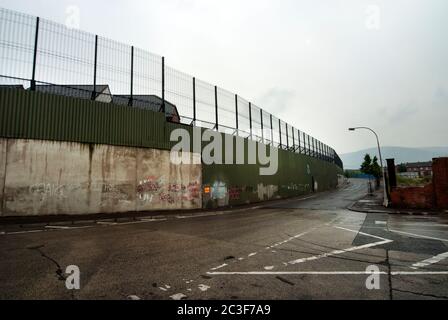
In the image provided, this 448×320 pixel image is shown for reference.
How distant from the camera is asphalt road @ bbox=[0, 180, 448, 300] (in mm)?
3807

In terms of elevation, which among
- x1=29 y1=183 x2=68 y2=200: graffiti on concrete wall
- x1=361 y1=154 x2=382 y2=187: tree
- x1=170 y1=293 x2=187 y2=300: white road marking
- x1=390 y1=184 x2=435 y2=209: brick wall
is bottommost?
x1=170 y1=293 x2=187 y2=300: white road marking

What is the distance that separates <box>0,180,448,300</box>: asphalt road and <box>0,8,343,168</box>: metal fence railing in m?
8.89

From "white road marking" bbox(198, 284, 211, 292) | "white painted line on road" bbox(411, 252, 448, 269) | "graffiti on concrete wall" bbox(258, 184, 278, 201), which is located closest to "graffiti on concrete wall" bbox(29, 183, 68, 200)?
"white road marking" bbox(198, 284, 211, 292)

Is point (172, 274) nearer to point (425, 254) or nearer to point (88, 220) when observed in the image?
point (425, 254)

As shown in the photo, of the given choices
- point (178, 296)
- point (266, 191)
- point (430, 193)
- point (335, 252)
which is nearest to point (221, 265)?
point (178, 296)

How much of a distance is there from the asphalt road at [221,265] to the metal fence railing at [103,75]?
8885mm

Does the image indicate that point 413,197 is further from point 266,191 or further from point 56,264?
point 56,264

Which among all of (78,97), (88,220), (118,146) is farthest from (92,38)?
(88,220)

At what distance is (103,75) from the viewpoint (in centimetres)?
1533

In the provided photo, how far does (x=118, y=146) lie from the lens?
50.4 feet

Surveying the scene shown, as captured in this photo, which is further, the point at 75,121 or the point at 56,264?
the point at 75,121

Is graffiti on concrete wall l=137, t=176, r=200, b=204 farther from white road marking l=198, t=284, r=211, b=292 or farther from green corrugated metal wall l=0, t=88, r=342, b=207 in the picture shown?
white road marking l=198, t=284, r=211, b=292

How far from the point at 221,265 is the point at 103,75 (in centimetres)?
1471
